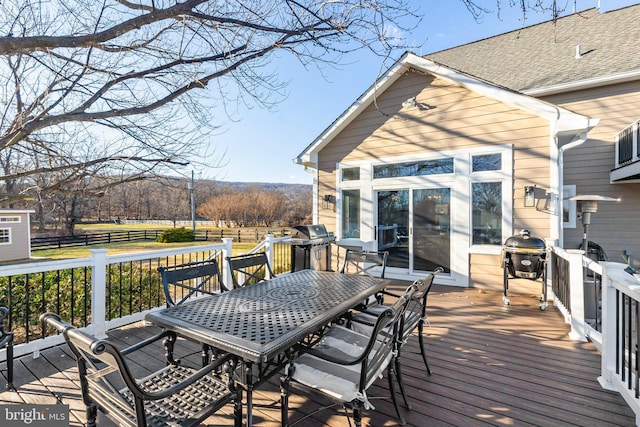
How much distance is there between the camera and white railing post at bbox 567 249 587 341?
3336mm

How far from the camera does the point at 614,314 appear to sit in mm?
2441

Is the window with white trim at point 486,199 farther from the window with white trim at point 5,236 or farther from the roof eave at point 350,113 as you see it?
the window with white trim at point 5,236

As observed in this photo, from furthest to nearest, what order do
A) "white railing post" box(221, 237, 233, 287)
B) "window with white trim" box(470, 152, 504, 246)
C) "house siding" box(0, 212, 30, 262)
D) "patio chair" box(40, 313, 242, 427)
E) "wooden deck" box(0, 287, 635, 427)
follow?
"house siding" box(0, 212, 30, 262), "window with white trim" box(470, 152, 504, 246), "white railing post" box(221, 237, 233, 287), "wooden deck" box(0, 287, 635, 427), "patio chair" box(40, 313, 242, 427)

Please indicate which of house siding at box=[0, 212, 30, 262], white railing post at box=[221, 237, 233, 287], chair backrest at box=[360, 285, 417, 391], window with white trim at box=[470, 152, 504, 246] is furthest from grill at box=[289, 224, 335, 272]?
house siding at box=[0, 212, 30, 262]

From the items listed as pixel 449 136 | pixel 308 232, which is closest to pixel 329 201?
pixel 308 232

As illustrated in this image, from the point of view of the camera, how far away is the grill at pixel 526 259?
4.32 meters

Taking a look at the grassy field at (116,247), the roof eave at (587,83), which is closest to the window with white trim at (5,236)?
the grassy field at (116,247)

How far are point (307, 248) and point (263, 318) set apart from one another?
10.4 feet

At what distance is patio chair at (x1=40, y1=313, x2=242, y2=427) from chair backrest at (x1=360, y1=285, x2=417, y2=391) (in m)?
0.74

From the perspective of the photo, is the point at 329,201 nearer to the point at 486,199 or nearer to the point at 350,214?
the point at 350,214

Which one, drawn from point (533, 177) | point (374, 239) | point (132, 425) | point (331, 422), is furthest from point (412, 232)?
point (132, 425)

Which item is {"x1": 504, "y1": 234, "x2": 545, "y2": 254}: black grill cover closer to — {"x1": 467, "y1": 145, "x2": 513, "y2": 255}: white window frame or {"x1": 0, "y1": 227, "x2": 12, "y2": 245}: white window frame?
{"x1": 467, "y1": 145, "x2": 513, "y2": 255}: white window frame

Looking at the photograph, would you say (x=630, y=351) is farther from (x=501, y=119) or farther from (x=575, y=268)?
(x=501, y=119)

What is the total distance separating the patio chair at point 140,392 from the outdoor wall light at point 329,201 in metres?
5.44
